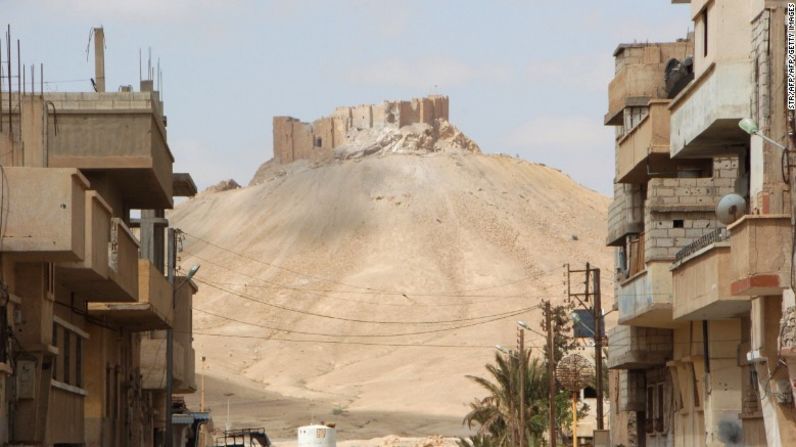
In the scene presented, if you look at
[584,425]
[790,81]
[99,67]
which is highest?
[99,67]

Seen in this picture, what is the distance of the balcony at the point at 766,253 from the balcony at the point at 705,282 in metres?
2.36

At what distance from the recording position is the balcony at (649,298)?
32.9m

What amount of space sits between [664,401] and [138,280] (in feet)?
38.7

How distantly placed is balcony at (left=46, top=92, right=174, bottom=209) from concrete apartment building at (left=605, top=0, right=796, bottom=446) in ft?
31.3

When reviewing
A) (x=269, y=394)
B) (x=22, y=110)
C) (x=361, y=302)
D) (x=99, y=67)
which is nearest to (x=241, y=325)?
(x=361, y=302)

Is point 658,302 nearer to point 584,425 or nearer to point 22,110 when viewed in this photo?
point 22,110

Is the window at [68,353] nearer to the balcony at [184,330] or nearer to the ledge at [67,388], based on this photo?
the ledge at [67,388]

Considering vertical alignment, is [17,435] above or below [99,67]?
below

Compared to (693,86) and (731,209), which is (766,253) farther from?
(693,86)

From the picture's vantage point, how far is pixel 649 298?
33188 mm

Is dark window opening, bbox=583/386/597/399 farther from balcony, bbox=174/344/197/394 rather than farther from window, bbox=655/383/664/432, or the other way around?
window, bbox=655/383/664/432

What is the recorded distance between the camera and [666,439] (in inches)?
1517

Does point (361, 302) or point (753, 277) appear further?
point (361, 302)

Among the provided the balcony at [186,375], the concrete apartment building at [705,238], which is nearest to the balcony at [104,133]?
the concrete apartment building at [705,238]
